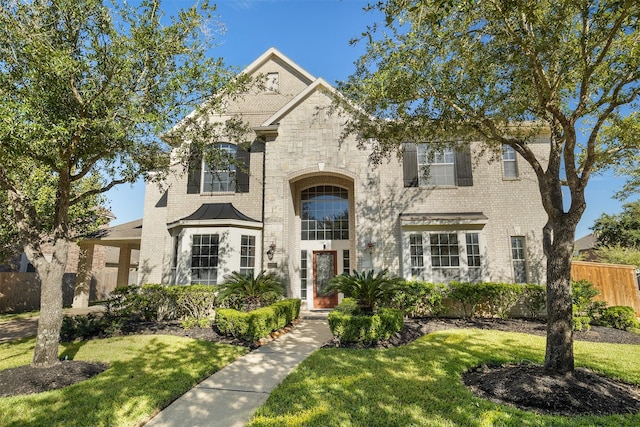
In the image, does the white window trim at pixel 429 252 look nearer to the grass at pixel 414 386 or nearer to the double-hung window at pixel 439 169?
the double-hung window at pixel 439 169

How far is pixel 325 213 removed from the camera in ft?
47.4

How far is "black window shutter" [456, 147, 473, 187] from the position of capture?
43.2ft

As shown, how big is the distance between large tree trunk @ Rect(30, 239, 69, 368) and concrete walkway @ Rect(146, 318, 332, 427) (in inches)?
116

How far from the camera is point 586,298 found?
10227mm

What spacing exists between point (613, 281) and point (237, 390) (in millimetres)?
14531

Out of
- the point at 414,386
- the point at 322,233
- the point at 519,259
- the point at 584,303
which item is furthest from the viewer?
the point at 322,233

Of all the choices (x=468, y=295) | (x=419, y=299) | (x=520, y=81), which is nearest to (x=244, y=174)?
(x=419, y=299)

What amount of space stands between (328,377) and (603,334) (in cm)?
839

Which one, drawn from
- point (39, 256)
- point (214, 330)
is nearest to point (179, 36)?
point (39, 256)

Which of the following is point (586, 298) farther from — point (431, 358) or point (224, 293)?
point (224, 293)

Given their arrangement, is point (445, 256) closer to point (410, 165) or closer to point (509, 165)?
point (410, 165)

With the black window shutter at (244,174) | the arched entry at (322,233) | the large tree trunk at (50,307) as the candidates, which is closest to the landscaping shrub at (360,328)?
the large tree trunk at (50,307)

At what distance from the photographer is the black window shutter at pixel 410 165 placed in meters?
13.3

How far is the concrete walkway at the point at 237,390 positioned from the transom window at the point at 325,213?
6414 mm
